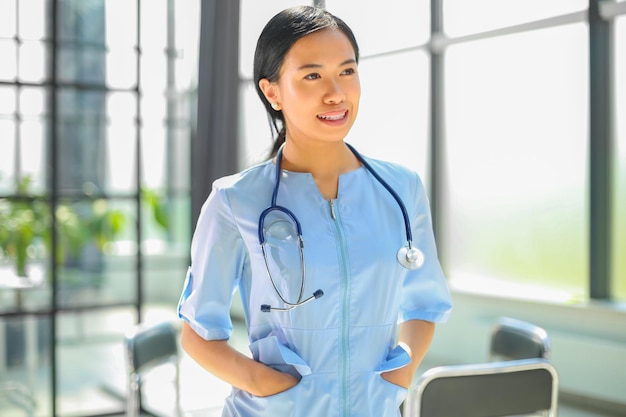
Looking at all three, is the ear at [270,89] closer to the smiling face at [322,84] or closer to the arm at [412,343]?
the smiling face at [322,84]

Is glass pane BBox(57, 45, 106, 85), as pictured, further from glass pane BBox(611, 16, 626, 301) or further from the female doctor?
the female doctor

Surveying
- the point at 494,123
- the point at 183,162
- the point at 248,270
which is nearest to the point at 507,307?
the point at 494,123

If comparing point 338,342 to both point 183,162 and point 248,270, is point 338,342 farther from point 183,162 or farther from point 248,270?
point 183,162

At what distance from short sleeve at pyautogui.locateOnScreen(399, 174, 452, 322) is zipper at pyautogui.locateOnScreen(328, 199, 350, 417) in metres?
0.14

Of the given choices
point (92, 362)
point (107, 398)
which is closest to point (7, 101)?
point (92, 362)

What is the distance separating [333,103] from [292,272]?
22 cm

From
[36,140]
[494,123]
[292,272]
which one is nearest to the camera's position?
[292,272]

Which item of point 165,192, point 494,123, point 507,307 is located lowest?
point 507,307

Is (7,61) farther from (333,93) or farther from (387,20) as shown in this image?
(333,93)

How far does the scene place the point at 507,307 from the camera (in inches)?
181

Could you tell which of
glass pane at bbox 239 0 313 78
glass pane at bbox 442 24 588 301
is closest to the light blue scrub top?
glass pane at bbox 442 24 588 301

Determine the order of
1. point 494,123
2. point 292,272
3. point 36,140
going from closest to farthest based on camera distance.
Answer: point 292,272, point 36,140, point 494,123

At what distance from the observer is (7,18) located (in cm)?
361

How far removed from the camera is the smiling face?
1013 mm
